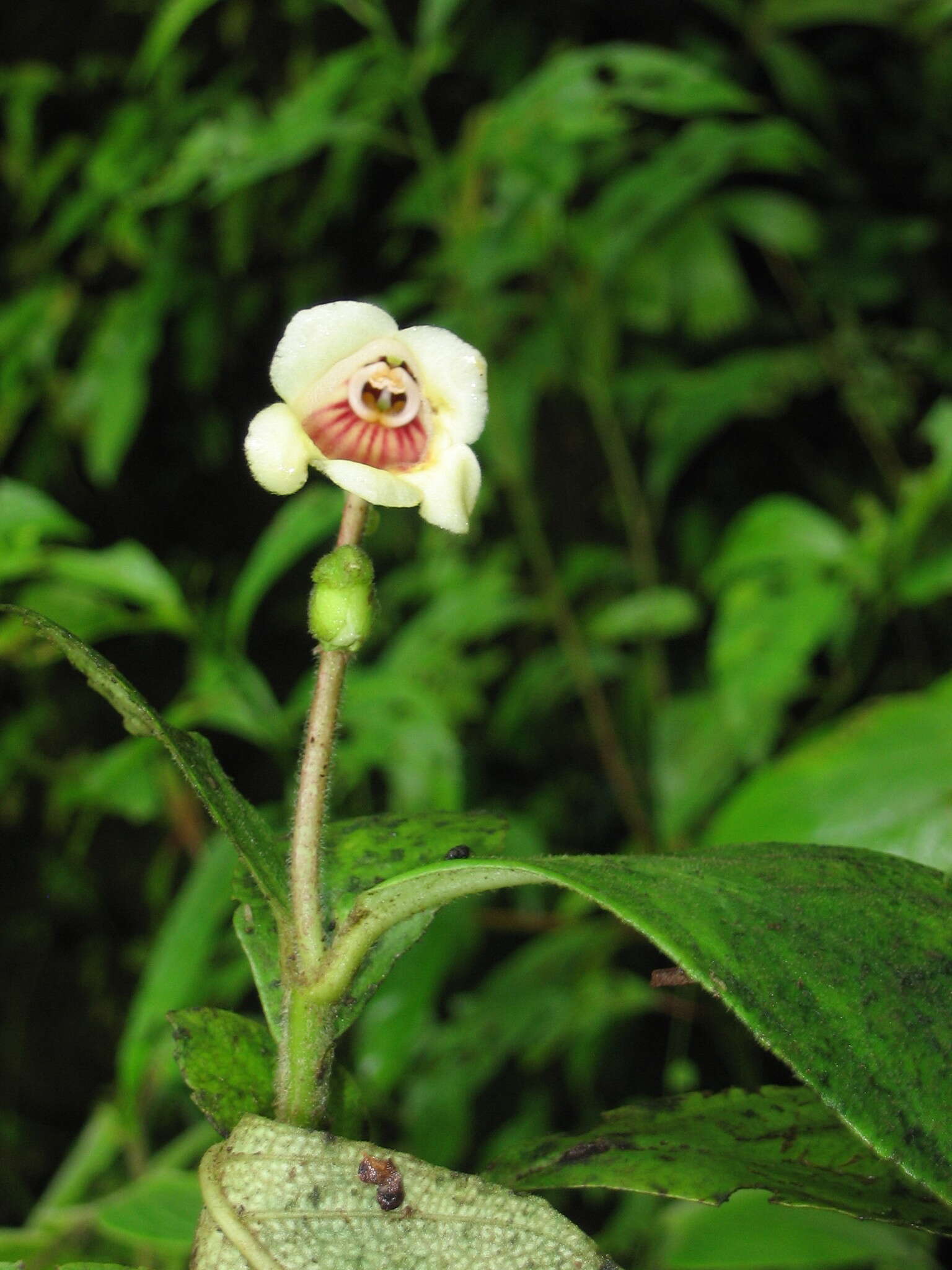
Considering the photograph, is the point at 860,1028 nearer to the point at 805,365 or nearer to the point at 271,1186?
the point at 271,1186

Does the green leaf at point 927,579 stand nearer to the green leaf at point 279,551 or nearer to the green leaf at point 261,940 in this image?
the green leaf at point 279,551

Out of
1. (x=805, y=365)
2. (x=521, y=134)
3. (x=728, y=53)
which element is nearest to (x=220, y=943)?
(x=521, y=134)

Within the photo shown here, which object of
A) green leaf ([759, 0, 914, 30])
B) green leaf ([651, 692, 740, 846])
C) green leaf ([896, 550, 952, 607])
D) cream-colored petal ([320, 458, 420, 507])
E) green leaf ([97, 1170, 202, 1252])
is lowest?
green leaf ([97, 1170, 202, 1252])

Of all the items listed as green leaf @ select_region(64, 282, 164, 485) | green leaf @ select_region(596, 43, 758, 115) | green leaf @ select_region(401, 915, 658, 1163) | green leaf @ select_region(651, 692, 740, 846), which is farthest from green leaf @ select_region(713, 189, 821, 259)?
green leaf @ select_region(401, 915, 658, 1163)

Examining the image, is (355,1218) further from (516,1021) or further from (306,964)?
(516,1021)

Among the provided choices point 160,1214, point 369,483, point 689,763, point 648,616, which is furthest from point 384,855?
point 648,616

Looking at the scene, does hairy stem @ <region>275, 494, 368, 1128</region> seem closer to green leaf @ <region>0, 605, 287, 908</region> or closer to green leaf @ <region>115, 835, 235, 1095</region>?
green leaf @ <region>0, 605, 287, 908</region>
